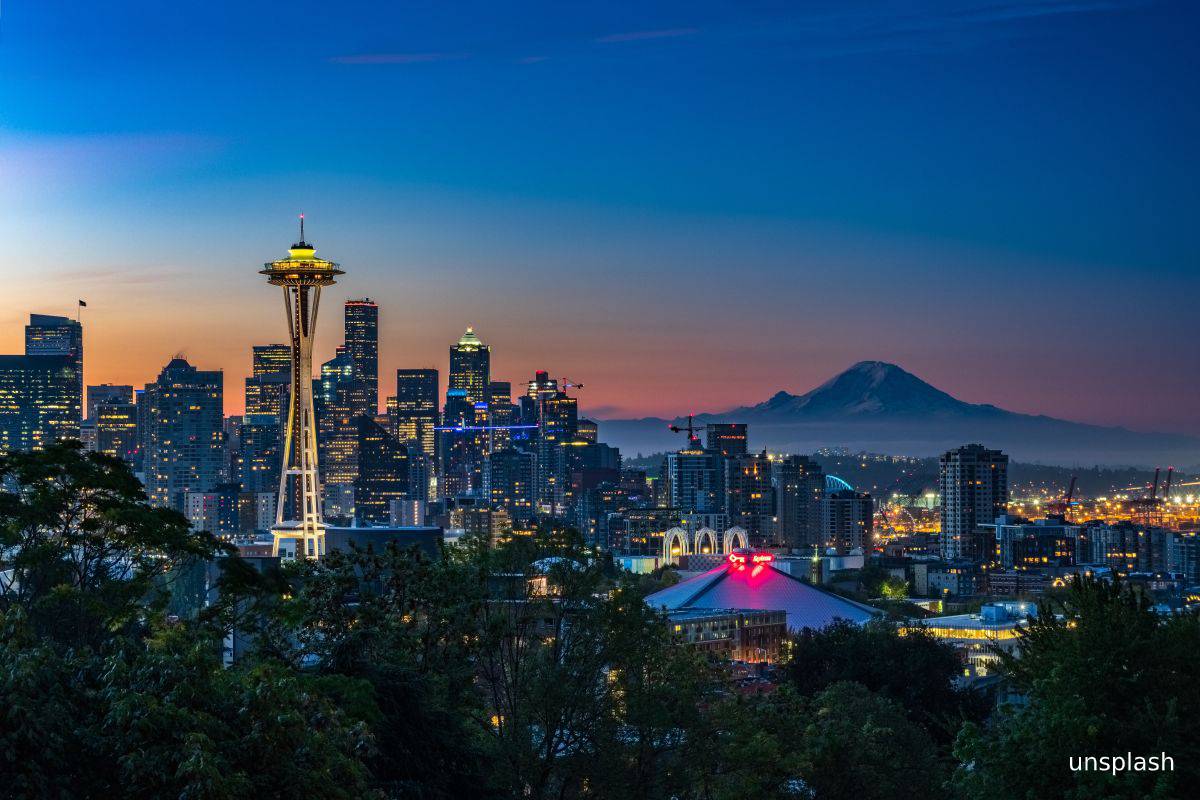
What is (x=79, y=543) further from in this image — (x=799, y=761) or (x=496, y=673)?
(x=799, y=761)

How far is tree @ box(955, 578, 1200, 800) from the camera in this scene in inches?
858

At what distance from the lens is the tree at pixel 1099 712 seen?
71.5 feet

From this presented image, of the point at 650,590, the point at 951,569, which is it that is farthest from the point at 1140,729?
the point at 951,569

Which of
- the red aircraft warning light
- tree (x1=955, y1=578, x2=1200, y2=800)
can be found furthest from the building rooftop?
tree (x1=955, y1=578, x2=1200, y2=800)

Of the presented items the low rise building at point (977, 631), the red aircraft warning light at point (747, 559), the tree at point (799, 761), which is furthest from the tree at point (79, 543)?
the red aircraft warning light at point (747, 559)

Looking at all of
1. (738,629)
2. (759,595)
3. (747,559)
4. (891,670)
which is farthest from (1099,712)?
(747,559)

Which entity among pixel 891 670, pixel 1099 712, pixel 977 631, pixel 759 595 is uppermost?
pixel 1099 712

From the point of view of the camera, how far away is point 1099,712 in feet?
74.4

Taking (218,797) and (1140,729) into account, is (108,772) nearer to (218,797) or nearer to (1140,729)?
(218,797)

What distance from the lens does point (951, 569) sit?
17012 centimetres

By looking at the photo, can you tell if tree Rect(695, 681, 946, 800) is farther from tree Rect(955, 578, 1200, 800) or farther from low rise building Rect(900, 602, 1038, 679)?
low rise building Rect(900, 602, 1038, 679)

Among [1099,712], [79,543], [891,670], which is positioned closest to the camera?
[1099,712]

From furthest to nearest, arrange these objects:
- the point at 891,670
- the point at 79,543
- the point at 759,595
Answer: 1. the point at 759,595
2. the point at 891,670
3. the point at 79,543

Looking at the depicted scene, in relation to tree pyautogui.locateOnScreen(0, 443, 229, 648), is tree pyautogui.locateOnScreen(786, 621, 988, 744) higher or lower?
lower
